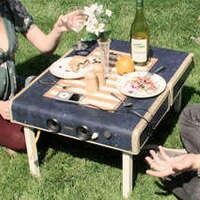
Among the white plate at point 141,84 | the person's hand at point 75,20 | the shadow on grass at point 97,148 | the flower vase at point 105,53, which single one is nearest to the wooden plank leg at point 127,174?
the shadow on grass at point 97,148

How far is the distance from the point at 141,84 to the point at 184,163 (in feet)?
2.44

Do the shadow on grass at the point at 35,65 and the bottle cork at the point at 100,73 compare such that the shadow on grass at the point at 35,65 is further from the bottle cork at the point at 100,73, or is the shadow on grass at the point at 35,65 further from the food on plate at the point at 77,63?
the bottle cork at the point at 100,73

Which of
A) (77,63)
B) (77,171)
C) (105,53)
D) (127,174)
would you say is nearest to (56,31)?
(77,63)

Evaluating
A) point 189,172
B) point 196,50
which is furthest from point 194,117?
point 196,50

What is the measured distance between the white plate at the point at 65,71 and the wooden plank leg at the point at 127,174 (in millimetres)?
718

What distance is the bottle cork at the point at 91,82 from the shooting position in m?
3.57

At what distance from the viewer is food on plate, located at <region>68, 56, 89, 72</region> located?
3.88 metres

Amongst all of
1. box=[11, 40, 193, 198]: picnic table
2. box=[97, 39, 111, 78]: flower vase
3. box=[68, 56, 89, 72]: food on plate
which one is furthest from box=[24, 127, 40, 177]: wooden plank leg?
box=[97, 39, 111, 78]: flower vase

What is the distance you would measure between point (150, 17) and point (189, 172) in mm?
2956

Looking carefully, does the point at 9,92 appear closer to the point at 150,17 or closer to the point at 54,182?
the point at 54,182

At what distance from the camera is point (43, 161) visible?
411cm

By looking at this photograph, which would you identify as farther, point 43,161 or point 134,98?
point 43,161

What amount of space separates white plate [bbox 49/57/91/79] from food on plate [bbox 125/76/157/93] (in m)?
0.34

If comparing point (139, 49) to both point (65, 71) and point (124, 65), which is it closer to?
point (124, 65)
